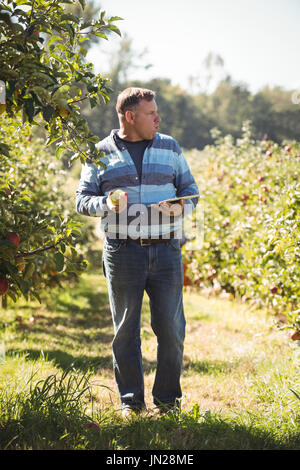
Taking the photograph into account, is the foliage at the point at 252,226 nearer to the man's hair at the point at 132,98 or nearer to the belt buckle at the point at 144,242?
the belt buckle at the point at 144,242

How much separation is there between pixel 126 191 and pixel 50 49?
728 millimetres

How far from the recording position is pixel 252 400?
2.42m

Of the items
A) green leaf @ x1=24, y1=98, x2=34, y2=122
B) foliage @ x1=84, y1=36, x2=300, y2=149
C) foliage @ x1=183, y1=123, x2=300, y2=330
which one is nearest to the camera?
green leaf @ x1=24, y1=98, x2=34, y2=122

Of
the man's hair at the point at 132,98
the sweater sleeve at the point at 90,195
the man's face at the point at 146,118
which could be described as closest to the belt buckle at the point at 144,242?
the sweater sleeve at the point at 90,195

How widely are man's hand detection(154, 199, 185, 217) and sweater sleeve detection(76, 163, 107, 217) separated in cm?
26

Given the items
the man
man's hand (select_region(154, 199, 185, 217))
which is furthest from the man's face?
man's hand (select_region(154, 199, 185, 217))

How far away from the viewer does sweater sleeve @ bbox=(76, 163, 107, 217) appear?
2.10 m

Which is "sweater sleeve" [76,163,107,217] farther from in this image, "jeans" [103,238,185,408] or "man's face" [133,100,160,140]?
"man's face" [133,100,160,140]

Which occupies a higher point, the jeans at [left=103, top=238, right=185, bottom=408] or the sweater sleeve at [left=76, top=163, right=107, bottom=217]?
the sweater sleeve at [left=76, top=163, right=107, bottom=217]

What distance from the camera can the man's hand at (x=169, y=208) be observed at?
2.11 m

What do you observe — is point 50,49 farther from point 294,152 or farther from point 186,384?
point 294,152

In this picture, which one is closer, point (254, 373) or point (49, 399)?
point (49, 399)

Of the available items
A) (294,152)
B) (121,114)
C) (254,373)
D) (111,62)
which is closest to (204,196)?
(294,152)

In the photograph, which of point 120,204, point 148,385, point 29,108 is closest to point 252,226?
point 148,385
